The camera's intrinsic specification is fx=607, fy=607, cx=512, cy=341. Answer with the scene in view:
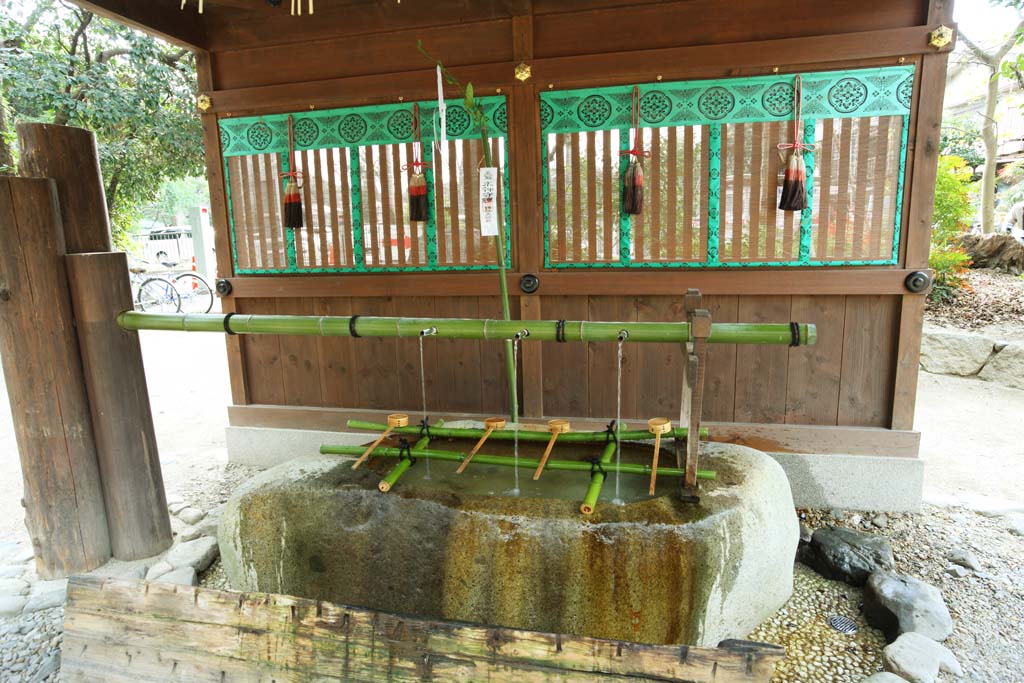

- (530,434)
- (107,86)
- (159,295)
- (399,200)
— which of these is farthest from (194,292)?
(530,434)

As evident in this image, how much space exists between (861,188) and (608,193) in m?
1.45

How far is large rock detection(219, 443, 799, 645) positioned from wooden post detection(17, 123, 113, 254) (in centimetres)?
166

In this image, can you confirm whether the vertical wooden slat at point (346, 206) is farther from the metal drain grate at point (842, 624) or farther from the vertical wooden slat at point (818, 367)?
the metal drain grate at point (842, 624)

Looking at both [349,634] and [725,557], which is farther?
[725,557]

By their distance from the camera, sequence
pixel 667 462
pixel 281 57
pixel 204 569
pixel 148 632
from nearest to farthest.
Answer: pixel 148 632
pixel 667 462
pixel 204 569
pixel 281 57

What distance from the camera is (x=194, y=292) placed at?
1217 cm

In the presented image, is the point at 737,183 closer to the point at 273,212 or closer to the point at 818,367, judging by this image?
the point at 818,367

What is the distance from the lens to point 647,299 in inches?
153

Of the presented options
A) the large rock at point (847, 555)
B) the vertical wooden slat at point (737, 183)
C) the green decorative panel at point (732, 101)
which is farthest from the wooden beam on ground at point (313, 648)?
the green decorative panel at point (732, 101)

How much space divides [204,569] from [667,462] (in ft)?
8.20

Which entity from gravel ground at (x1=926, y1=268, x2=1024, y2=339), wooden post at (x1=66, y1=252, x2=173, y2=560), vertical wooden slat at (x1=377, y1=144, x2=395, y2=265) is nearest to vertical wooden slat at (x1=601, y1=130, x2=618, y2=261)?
vertical wooden slat at (x1=377, y1=144, x2=395, y2=265)

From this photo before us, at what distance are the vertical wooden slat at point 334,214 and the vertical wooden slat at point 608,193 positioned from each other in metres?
1.82

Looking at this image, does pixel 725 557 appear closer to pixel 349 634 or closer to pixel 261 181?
pixel 349 634

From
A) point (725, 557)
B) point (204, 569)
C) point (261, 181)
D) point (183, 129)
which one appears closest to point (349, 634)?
point (725, 557)
